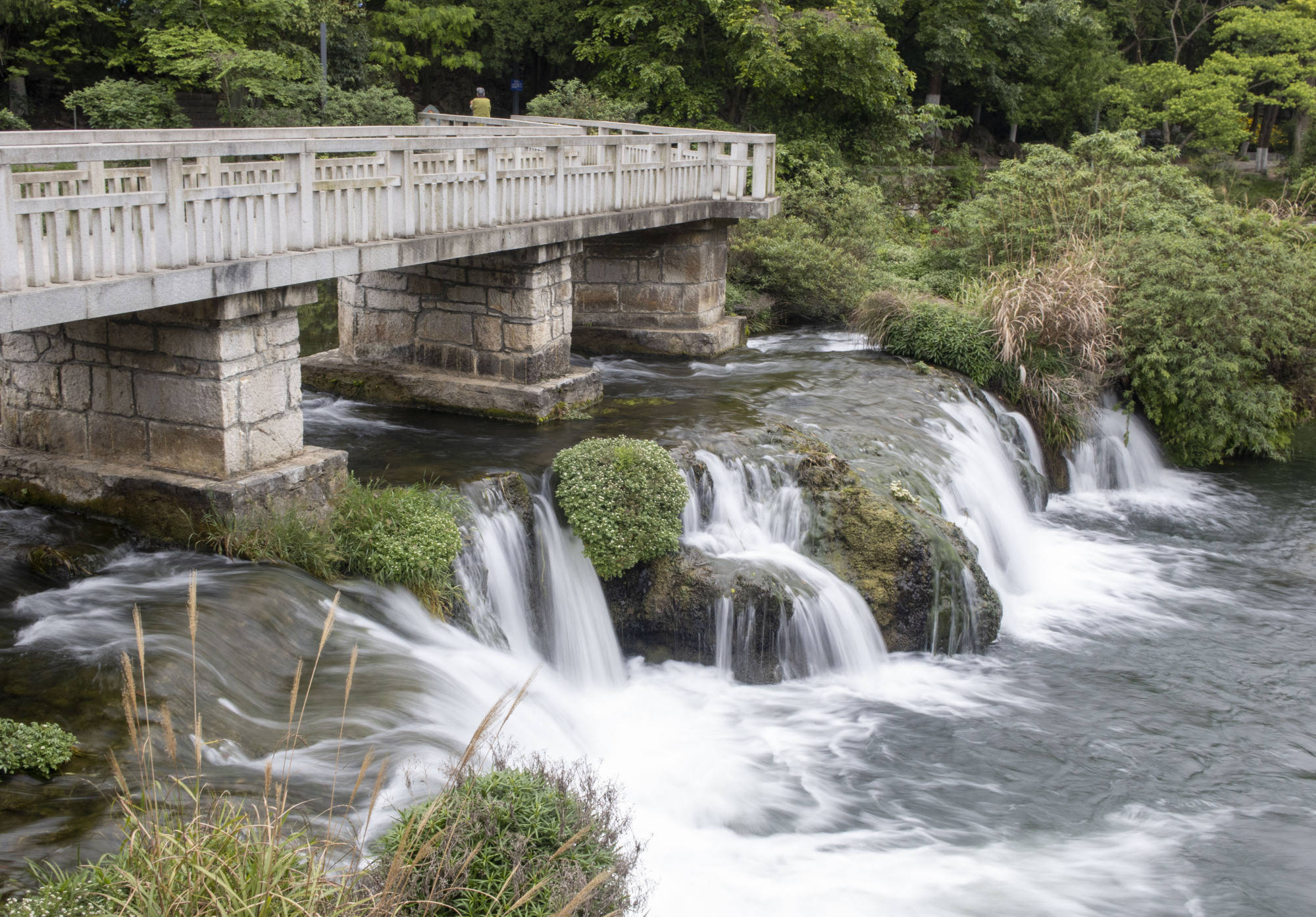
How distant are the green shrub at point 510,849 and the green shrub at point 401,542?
3.72 m

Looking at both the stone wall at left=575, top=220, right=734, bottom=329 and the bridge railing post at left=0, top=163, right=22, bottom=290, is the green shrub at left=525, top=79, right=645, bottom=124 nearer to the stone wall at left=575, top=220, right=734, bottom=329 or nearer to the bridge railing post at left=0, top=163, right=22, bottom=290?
the stone wall at left=575, top=220, right=734, bottom=329

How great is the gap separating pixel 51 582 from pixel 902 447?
28.3ft

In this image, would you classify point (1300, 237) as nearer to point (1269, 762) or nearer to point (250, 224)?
point (1269, 762)

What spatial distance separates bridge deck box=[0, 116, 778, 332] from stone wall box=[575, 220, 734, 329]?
1.62m

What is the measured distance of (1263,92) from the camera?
146ft

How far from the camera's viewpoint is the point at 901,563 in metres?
11.2

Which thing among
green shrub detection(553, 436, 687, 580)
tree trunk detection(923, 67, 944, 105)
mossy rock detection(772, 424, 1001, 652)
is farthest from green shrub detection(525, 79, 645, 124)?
green shrub detection(553, 436, 687, 580)

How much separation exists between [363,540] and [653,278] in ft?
30.3

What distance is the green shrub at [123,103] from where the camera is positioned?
25.1m

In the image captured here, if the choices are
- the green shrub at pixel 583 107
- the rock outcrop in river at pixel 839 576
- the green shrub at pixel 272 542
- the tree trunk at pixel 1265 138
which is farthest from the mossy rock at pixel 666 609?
the tree trunk at pixel 1265 138

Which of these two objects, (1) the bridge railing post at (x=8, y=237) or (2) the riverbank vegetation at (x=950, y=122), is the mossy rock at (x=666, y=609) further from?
(2) the riverbank vegetation at (x=950, y=122)

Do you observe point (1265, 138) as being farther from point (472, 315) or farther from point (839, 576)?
point (839, 576)

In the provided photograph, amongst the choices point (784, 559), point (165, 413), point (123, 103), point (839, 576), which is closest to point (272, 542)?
point (165, 413)

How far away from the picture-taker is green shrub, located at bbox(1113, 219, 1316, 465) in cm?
1688
